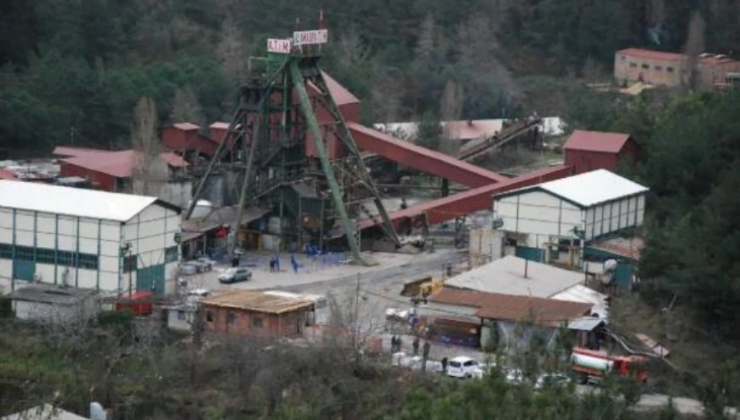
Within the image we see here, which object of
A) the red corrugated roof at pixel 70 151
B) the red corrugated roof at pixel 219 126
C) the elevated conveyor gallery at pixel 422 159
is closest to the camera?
the elevated conveyor gallery at pixel 422 159

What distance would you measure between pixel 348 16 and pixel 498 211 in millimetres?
17547

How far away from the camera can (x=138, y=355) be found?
62.3 feet

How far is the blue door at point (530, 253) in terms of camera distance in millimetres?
23297

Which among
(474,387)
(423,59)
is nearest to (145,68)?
(423,59)

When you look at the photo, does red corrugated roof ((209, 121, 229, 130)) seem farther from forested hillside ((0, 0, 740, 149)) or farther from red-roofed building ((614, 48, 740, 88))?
red-roofed building ((614, 48, 740, 88))

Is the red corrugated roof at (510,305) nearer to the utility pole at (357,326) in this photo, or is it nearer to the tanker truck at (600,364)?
the utility pole at (357,326)

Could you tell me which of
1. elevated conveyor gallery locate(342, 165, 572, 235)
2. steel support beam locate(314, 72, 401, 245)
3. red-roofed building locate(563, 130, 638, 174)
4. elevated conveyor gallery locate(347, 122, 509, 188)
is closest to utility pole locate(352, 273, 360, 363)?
steel support beam locate(314, 72, 401, 245)

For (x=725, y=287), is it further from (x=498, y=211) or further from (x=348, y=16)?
(x=348, y=16)

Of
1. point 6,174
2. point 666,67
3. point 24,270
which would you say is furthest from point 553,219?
point 666,67

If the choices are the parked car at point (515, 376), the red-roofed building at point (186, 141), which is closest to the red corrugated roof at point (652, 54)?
the red-roofed building at point (186, 141)

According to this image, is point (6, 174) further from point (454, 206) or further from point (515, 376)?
point (515, 376)

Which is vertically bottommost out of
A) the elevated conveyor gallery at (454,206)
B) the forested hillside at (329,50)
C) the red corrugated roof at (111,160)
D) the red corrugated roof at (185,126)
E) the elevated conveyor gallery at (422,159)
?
the elevated conveyor gallery at (454,206)

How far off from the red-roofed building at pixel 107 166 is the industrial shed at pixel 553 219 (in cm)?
600

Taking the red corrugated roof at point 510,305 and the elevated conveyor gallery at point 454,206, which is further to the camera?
the elevated conveyor gallery at point 454,206
